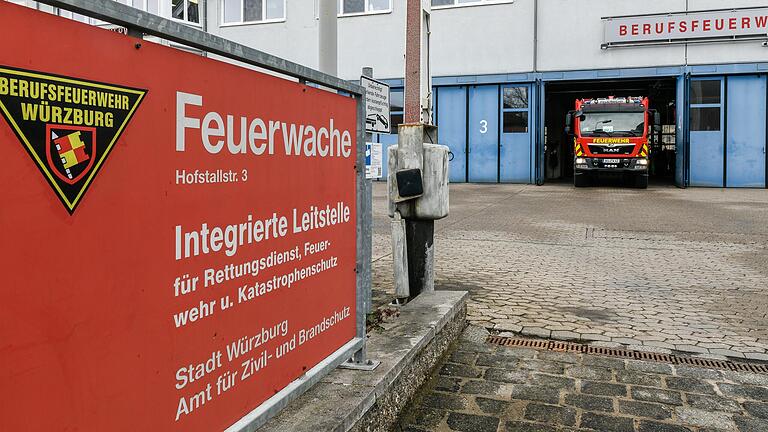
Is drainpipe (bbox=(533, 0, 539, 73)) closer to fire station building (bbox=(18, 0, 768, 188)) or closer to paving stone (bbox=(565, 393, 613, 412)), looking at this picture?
fire station building (bbox=(18, 0, 768, 188))

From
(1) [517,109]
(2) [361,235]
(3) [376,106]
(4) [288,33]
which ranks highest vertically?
(4) [288,33]

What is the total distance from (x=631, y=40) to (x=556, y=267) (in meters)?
18.2

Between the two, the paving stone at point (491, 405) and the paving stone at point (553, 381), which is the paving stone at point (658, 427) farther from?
the paving stone at point (491, 405)

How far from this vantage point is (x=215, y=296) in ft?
7.48

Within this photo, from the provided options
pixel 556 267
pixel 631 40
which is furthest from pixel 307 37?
pixel 556 267

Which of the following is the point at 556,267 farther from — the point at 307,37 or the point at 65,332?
the point at 307,37

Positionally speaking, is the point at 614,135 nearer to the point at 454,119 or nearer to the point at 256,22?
the point at 454,119

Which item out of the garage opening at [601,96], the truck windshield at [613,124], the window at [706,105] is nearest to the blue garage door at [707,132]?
the window at [706,105]

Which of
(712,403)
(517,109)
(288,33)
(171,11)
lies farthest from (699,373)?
(288,33)

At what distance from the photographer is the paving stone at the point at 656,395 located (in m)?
3.96

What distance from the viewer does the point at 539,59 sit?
25.5m

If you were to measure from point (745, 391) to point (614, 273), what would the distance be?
4.14m

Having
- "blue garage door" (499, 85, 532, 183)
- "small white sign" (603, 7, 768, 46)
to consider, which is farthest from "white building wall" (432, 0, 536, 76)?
"small white sign" (603, 7, 768, 46)

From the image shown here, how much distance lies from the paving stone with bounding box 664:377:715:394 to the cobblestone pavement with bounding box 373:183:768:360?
0.70 meters
